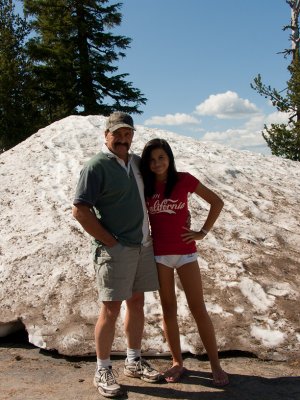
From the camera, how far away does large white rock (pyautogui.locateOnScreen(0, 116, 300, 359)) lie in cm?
427

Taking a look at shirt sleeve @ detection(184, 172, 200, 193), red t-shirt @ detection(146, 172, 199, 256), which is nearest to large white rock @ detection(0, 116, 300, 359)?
red t-shirt @ detection(146, 172, 199, 256)

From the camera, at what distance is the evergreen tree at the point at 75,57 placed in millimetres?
23109

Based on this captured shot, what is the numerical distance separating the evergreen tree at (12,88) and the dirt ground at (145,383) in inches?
732

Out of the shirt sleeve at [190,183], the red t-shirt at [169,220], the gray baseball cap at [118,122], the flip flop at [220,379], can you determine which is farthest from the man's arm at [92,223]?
the flip flop at [220,379]

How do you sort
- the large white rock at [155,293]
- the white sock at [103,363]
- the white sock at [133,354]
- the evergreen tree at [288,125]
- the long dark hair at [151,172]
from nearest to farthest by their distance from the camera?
1. the white sock at [103,363]
2. the long dark hair at [151,172]
3. the white sock at [133,354]
4. the large white rock at [155,293]
5. the evergreen tree at [288,125]

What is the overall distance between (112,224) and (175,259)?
1.79ft

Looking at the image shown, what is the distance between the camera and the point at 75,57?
23.7m

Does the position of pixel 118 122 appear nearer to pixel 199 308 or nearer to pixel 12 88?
pixel 199 308

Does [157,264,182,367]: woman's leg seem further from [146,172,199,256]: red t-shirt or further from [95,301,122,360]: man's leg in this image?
[95,301,122,360]: man's leg

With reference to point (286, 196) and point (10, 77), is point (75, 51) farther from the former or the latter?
point (286, 196)

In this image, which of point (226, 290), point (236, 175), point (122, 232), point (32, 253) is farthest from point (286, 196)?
point (122, 232)

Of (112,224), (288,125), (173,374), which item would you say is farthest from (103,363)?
(288,125)

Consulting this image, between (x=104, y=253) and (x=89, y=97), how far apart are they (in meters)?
20.6

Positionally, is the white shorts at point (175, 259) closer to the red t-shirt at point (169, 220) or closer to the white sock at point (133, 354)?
the red t-shirt at point (169, 220)
